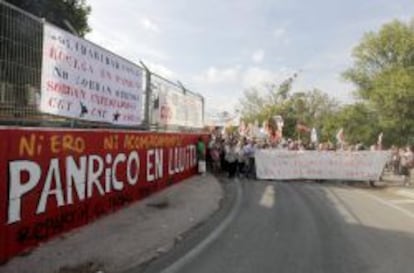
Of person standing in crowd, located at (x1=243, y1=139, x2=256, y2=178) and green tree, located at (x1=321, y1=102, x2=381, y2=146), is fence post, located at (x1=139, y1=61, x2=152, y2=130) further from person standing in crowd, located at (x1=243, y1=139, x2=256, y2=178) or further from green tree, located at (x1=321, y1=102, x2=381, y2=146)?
green tree, located at (x1=321, y1=102, x2=381, y2=146)

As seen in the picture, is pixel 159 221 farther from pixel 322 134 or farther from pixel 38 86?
pixel 322 134

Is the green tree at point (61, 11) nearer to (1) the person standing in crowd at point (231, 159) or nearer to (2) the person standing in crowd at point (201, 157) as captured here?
(2) the person standing in crowd at point (201, 157)

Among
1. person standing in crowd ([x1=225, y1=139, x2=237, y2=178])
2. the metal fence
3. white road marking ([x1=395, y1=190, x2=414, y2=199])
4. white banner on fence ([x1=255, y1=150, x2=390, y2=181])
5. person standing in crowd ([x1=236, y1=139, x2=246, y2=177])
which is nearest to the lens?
the metal fence

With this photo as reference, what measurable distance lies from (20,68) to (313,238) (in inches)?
211

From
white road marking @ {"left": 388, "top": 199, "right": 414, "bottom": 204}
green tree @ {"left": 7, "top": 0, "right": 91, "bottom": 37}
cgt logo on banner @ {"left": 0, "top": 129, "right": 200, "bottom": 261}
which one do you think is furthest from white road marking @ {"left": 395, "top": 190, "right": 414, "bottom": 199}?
green tree @ {"left": 7, "top": 0, "right": 91, "bottom": 37}

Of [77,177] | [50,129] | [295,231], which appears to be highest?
[50,129]

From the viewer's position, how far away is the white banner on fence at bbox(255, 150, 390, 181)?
94.4ft

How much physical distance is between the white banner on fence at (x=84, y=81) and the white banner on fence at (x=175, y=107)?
3.33 m

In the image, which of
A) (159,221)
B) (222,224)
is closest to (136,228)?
(159,221)

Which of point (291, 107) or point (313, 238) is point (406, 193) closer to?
point (313, 238)

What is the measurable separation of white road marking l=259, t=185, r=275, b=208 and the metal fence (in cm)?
693

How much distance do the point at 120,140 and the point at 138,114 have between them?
235 centimetres

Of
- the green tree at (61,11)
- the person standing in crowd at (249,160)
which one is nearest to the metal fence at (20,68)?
the green tree at (61,11)

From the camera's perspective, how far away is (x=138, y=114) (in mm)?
16609
